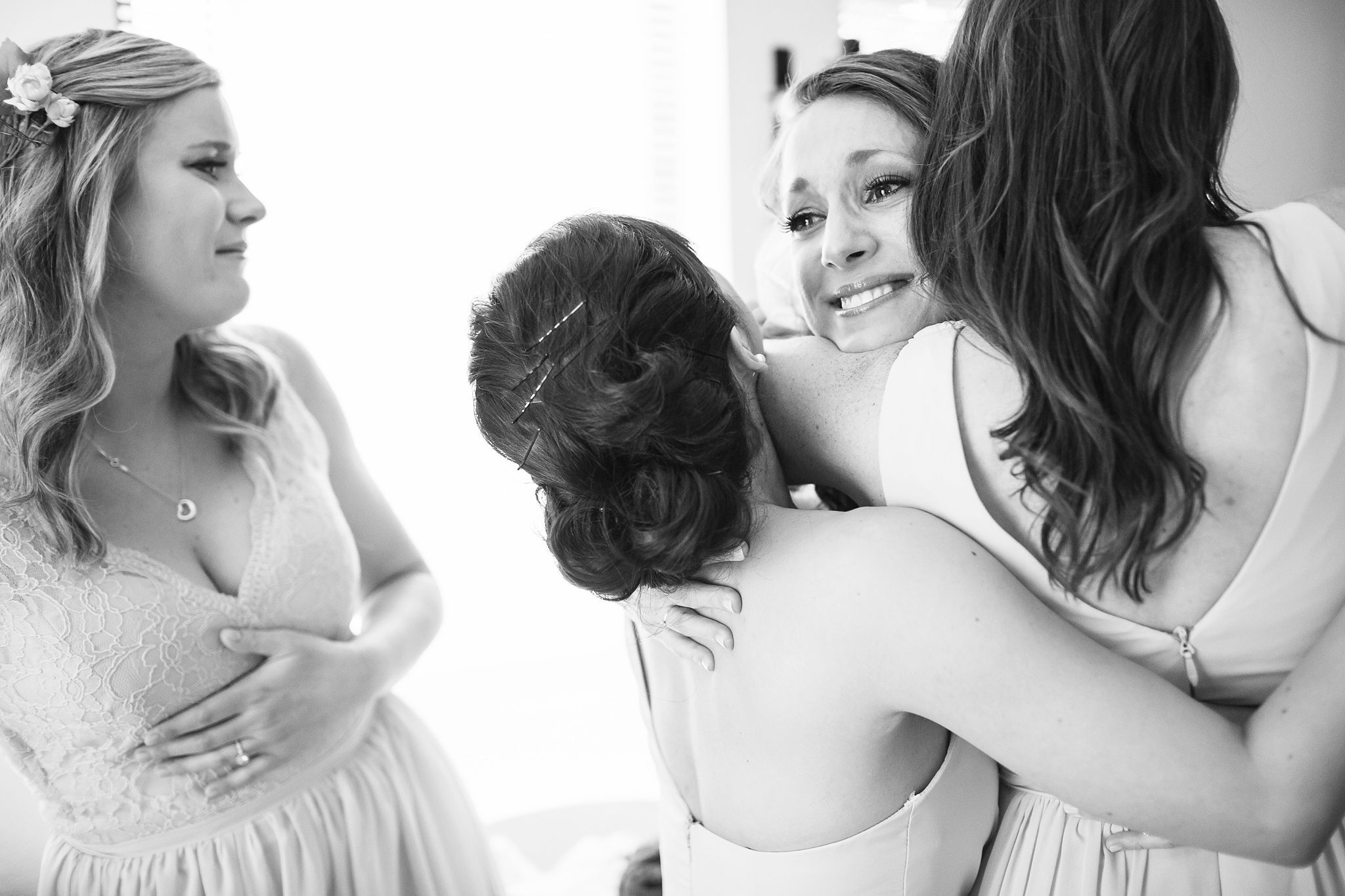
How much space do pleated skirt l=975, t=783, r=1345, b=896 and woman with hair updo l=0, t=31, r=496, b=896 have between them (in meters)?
0.99

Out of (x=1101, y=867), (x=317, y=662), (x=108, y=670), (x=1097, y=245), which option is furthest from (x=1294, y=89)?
(x=108, y=670)

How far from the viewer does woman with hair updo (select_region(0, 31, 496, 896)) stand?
3.96ft

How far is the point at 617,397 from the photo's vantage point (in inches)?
30.5

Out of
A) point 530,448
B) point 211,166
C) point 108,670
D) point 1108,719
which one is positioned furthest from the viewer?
point 211,166

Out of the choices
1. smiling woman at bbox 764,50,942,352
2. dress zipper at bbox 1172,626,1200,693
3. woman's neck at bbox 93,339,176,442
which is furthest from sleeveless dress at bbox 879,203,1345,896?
woman's neck at bbox 93,339,176,442

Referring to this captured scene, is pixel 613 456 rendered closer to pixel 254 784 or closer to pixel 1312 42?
pixel 254 784

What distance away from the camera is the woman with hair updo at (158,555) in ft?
3.96

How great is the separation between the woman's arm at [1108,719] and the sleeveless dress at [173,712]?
1.02m

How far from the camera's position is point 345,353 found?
8.79 feet

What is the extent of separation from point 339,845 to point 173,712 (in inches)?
13.4

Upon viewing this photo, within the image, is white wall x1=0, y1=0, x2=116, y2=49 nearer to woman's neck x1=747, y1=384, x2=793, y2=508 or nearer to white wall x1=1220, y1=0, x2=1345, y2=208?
woman's neck x1=747, y1=384, x2=793, y2=508

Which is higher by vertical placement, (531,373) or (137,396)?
(531,373)

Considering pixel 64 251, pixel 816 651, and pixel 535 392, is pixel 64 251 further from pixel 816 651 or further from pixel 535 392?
pixel 816 651

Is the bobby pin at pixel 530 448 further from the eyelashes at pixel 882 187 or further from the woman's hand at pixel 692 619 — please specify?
the eyelashes at pixel 882 187
